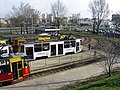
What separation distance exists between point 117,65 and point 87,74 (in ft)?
20.3

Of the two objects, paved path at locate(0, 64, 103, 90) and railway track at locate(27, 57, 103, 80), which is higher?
railway track at locate(27, 57, 103, 80)

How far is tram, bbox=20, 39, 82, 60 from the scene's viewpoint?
3269cm

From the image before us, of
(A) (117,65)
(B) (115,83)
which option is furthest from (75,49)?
(B) (115,83)

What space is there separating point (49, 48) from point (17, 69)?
45.5 feet

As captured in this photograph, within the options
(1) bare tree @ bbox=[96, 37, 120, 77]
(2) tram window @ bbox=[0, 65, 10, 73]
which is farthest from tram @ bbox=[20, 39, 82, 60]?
(2) tram window @ bbox=[0, 65, 10, 73]

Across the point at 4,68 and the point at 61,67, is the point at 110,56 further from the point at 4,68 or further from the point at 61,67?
the point at 4,68

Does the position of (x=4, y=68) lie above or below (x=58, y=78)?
above

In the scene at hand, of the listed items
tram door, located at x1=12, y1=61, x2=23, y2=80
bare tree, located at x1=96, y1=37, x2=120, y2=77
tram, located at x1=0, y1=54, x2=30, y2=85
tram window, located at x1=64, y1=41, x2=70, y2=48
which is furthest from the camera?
tram window, located at x1=64, y1=41, x2=70, y2=48

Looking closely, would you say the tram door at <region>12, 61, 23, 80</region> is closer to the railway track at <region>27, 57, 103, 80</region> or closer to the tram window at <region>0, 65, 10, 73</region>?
the tram window at <region>0, 65, 10, 73</region>

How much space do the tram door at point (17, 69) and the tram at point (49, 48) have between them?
10.4m

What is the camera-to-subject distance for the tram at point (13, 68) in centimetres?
2061

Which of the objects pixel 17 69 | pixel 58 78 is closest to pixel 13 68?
pixel 17 69

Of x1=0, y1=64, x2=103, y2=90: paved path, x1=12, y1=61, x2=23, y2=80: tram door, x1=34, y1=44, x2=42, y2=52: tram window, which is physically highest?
x1=34, y1=44, x2=42, y2=52: tram window

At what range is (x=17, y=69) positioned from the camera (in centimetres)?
2158
